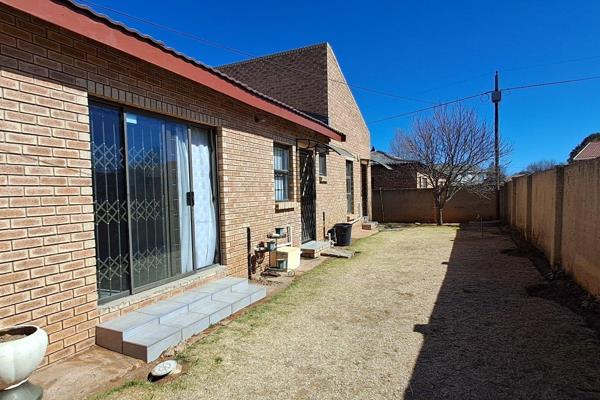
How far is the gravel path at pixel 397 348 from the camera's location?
9.50 ft

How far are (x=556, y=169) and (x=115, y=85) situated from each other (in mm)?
7688

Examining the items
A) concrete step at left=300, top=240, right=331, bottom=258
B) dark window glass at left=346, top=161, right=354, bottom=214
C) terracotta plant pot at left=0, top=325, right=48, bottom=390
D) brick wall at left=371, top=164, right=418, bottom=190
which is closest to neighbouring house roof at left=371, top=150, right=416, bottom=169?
brick wall at left=371, top=164, right=418, bottom=190

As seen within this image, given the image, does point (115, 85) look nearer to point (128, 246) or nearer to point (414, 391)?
point (128, 246)

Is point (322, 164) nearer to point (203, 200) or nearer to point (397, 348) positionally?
point (203, 200)

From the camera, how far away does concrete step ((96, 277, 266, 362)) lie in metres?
3.41

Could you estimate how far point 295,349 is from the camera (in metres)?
3.69

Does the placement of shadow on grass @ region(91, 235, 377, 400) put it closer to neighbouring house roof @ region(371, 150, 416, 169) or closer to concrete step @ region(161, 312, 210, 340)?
concrete step @ region(161, 312, 210, 340)

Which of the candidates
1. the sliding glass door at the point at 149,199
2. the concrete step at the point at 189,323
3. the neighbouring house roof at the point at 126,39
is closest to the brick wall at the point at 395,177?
the neighbouring house roof at the point at 126,39

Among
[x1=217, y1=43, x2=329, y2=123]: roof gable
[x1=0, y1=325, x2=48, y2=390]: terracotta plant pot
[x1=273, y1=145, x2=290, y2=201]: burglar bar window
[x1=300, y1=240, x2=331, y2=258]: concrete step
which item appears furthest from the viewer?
[x1=217, y1=43, x2=329, y2=123]: roof gable

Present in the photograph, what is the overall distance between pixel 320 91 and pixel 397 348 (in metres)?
9.15

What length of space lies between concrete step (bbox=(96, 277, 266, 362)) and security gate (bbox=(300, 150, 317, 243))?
4.42m

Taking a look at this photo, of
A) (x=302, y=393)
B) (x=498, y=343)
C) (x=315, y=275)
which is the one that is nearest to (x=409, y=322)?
(x=498, y=343)

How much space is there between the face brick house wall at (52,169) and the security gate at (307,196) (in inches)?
216

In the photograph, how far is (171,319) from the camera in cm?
399
